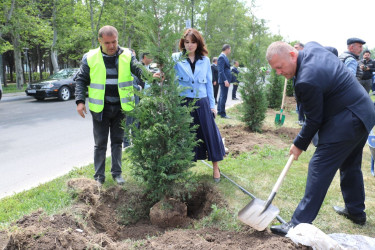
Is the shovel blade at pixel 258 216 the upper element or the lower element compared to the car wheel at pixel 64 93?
lower

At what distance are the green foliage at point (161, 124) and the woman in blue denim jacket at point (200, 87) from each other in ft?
2.30

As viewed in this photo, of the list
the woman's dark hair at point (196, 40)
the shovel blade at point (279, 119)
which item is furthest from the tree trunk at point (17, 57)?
the woman's dark hair at point (196, 40)

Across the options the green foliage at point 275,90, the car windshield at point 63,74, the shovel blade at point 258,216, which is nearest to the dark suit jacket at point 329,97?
the shovel blade at point 258,216

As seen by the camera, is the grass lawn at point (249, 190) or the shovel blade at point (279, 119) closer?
the grass lawn at point (249, 190)

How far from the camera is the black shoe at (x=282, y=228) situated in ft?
9.59

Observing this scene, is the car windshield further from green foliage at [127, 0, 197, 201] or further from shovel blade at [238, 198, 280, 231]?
shovel blade at [238, 198, 280, 231]

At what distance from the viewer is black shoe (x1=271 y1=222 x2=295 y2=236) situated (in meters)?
2.92

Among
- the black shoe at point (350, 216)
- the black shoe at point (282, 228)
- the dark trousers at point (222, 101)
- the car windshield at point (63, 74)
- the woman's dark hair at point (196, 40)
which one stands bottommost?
the black shoe at point (350, 216)

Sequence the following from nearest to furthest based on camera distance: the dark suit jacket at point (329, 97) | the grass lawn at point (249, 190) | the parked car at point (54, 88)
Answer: the dark suit jacket at point (329, 97), the grass lawn at point (249, 190), the parked car at point (54, 88)

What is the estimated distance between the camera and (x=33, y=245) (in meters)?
2.30

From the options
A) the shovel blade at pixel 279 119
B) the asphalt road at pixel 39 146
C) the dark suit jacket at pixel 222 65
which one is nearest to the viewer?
the asphalt road at pixel 39 146

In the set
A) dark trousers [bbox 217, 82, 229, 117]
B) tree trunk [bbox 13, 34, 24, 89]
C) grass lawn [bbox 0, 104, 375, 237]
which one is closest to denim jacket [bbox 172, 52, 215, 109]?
grass lawn [bbox 0, 104, 375, 237]

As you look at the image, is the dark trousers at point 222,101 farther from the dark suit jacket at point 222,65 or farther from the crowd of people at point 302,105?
the crowd of people at point 302,105

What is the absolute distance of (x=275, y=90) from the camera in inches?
481
